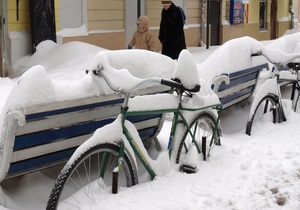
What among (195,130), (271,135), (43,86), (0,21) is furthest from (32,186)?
(0,21)

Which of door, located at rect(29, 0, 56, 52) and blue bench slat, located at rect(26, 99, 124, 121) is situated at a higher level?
door, located at rect(29, 0, 56, 52)

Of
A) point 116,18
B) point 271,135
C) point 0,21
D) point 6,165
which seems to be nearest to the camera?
point 6,165

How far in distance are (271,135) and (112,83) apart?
2460 millimetres

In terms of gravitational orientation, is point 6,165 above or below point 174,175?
above

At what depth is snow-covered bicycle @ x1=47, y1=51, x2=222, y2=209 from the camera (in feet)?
10.7

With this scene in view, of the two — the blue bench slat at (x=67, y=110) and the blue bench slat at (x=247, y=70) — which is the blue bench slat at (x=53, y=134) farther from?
the blue bench slat at (x=247, y=70)

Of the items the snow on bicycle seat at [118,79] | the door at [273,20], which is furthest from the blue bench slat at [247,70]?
the door at [273,20]

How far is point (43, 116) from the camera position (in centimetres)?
334

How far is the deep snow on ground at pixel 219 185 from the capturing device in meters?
3.43

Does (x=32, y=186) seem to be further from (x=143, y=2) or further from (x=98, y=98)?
(x=143, y=2)

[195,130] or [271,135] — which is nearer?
[195,130]

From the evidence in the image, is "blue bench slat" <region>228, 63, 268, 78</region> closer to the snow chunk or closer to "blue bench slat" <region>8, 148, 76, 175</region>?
the snow chunk

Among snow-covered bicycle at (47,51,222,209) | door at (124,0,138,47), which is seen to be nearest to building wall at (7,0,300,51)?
door at (124,0,138,47)

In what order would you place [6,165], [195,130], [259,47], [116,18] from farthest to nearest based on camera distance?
[116,18] → [259,47] → [195,130] → [6,165]
